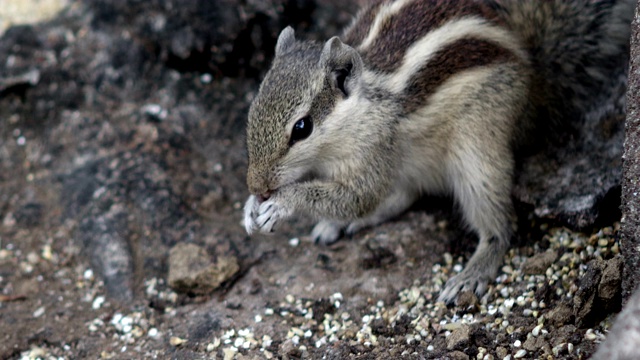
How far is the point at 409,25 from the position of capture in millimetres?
3996

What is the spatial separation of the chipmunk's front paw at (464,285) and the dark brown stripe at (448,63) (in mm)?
960

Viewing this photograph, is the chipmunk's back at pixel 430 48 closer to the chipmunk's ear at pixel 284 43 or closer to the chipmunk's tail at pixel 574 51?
the chipmunk's tail at pixel 574 51

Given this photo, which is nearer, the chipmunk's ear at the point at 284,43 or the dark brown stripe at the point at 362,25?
the chipmunk's ear at the point at 284,43

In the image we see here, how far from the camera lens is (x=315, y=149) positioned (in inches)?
146

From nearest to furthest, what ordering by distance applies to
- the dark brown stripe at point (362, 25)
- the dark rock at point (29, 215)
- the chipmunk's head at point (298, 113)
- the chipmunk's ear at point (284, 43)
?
the chipmunk's head at point (298, 113)
the chipmunk's ear at point (284, 43)
the dark brown stripe at point (362, 25)
the dark rock at point (29, 215)

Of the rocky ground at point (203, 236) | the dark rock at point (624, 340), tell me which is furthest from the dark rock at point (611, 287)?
the dark rock at point (624, 340)

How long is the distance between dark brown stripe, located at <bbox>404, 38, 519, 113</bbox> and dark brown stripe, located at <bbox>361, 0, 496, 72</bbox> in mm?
151

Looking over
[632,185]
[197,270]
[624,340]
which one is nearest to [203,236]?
[197,270]

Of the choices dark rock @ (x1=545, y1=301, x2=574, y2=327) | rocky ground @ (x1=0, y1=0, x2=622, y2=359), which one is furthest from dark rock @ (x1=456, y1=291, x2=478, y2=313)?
dark rock @ (x1=545, y1=301, x2=574, y2=327)

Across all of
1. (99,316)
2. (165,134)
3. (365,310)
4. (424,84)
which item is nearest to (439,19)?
(424,84)

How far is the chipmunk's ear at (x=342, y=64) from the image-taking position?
3.62 m

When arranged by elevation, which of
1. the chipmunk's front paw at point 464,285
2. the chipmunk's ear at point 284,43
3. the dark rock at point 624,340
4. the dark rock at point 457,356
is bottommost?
the dark rock at point 624,340

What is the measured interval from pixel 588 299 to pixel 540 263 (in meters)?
0.60

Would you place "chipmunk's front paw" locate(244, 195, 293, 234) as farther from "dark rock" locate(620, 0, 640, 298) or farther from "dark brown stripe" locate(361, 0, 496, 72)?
"dark rock" locate(620, 0, 640, 298)
